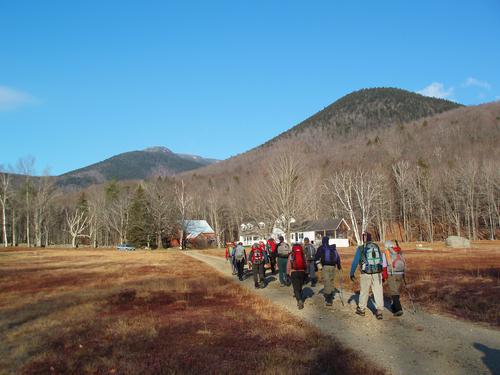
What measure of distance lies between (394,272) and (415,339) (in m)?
2.93

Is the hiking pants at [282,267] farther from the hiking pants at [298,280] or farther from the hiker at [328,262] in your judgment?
the hiker at [328,262]

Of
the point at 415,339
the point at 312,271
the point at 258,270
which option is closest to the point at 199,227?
the point at 258,270

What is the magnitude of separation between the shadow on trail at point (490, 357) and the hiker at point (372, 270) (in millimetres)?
3072

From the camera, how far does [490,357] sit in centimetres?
766

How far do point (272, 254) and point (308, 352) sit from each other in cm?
1504

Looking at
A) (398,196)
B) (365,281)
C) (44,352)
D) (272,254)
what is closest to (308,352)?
(365,281)

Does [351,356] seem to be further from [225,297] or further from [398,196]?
[398,196]

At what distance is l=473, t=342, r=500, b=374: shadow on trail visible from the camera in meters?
7.08

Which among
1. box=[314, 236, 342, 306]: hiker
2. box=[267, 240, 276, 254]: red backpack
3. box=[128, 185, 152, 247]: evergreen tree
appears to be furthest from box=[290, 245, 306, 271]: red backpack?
box=[128, 185, 152, 247]: evergreen tree

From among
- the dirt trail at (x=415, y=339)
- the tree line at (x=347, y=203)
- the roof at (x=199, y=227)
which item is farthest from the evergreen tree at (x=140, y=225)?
the dirt trail at (x=415, y=339)

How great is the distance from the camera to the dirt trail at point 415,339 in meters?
7.28

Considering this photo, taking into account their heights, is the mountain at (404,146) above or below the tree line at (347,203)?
above

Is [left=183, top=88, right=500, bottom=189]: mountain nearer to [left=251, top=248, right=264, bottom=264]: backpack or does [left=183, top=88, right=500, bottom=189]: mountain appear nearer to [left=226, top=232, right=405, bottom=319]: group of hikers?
[left=251, top=248, right=264, bottom=264]: backpack

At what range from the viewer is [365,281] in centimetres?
1155
